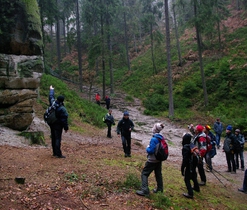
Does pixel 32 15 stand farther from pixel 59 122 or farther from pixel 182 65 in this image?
pixel 182 65

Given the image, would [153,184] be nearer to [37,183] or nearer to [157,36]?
[37,183]

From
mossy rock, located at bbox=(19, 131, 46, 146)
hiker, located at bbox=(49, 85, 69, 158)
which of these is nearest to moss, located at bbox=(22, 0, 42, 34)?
mossy rock, located at bbox=(19, 131, 46, 146)

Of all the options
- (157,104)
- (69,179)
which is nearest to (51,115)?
(69,179)

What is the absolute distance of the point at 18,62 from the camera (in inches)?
367

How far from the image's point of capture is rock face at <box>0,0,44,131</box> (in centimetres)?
905

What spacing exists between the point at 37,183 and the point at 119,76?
3395cm

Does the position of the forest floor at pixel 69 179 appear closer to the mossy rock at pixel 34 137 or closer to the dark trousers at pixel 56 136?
the mossy rock at pixel 34 137

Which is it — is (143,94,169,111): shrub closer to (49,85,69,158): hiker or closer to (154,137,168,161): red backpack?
(49,85,69,158): hiker

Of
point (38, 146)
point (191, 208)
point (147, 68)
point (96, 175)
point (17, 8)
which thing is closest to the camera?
point (191, 208)

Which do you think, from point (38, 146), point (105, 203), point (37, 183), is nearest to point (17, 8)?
point (38, 146)

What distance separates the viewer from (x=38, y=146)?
870 cm

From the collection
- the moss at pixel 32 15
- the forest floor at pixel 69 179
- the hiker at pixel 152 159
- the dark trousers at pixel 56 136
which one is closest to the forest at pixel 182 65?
the forest floor at pixel 69 179

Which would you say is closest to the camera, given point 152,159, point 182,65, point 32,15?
point 152,159

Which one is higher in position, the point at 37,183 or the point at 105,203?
the point at 37,183
